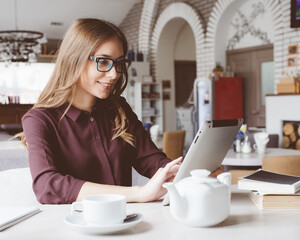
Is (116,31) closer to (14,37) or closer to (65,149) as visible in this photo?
(65,149)

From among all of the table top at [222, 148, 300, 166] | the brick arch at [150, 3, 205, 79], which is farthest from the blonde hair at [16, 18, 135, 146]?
the brick arch at [150, 3, 205, 79]

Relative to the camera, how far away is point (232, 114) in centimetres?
741

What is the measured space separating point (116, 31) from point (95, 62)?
0.19 metres

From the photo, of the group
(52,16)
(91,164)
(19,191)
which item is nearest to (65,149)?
(91,164)

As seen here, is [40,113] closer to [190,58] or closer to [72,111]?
[72,111]

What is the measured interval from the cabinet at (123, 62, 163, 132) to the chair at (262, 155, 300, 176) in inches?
262

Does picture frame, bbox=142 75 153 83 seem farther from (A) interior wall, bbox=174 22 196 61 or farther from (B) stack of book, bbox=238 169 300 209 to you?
(B) stack of book, bbox=238 169 300 209

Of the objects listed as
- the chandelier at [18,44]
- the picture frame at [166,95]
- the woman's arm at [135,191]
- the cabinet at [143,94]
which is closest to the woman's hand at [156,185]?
the woman's arm at [135,191]

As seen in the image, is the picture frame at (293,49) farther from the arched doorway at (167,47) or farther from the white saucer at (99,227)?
the white saucer at (99,227)

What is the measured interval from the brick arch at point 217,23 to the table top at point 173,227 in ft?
18.3

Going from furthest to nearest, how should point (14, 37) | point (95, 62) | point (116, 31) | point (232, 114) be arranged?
point (14, 37) < point (232, 114) < point (116, 31) < point (95, 62)

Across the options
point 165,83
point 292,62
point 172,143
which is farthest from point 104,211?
point 165,83

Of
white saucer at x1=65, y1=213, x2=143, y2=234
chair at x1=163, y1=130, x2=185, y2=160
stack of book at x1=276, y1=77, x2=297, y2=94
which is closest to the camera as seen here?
white saucer at x1=65, y1=213, x2=143, y2=234

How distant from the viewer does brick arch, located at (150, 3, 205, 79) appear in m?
8.12
